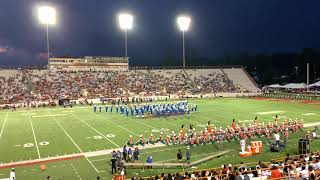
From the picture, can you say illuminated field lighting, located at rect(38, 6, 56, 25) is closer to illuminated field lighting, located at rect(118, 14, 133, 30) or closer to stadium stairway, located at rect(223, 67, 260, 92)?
illuminated field lighting, located at rect(118, 14, 133, 30)

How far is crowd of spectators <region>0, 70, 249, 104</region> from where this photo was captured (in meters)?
52.6

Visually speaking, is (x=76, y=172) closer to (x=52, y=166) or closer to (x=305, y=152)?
(x=52, y=166)

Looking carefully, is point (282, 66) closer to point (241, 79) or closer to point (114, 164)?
point (241, 79)

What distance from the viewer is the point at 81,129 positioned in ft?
89.7

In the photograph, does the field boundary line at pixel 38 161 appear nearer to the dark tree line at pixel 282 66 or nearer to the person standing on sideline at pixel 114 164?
the person standing on sideline at pixel 114 164

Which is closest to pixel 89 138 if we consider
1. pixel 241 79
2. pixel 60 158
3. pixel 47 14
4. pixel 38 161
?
pixel 60 158

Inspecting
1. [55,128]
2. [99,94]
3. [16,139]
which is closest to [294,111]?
[55,128]

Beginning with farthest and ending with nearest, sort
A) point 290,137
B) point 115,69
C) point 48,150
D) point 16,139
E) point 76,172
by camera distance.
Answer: point 115,69 < point 16,139 < point 290,137 < point 48,150 < point 76,172

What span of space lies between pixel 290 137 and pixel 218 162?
24.6ft

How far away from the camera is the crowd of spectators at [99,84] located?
52.6 meters

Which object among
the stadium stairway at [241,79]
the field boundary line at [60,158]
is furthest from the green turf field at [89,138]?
the stadium stairway at [241,79]

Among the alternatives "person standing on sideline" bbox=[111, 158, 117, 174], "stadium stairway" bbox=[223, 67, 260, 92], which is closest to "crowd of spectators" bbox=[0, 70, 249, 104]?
"stadium stairway" bbox=[223, 67, 260, 92]

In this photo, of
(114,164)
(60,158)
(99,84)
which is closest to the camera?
(114,164)

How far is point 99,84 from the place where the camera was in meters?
58.5
